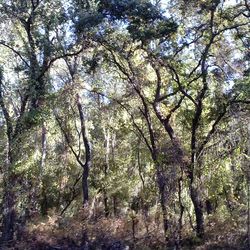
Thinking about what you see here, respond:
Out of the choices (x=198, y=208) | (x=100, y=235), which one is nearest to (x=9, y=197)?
(x=100, y=235)

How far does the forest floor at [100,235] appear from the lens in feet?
48.8

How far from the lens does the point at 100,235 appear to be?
54.0 feet

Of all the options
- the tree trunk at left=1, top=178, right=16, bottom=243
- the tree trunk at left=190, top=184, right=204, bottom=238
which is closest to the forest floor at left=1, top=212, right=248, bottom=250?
the tree trunk at left=190, top=184, right=204, bottom=238

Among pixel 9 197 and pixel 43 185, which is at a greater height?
pixel 43 185

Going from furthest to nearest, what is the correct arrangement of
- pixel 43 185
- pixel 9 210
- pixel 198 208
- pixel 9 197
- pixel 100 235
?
pixel 43 185, pixel 100 235, pixel 9 197, pixel 9 210, pixel 198 208

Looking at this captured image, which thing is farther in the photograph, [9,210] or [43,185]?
[43,185]

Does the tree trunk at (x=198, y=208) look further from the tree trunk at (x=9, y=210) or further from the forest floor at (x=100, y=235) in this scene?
the tree trunk at (x=9, y=210)

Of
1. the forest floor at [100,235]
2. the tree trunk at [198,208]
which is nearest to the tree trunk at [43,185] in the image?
the forest floor at [100,235]

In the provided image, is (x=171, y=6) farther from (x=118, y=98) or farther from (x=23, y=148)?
(x=23, y=148)

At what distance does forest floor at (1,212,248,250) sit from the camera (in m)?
14.9

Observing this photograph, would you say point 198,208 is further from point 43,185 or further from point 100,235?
point 43,185

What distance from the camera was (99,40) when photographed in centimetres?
1405

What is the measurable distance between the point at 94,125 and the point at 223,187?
7.54 metres

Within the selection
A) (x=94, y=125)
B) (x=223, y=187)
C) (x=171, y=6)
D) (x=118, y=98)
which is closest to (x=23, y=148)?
(x=118, y=98)
